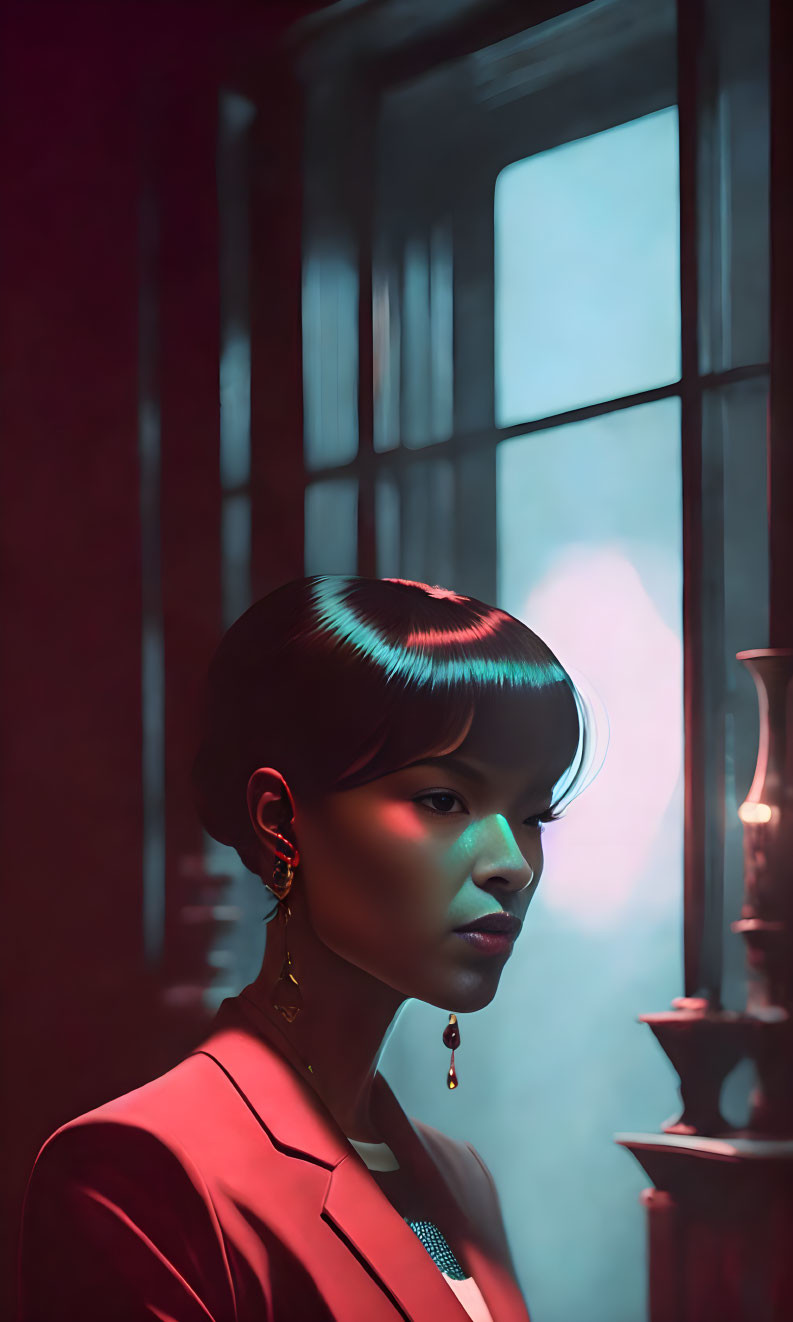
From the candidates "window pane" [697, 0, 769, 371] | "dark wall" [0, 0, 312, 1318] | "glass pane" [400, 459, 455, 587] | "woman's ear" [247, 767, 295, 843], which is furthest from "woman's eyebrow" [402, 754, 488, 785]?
"window pane" [697, 0, 769, 371]

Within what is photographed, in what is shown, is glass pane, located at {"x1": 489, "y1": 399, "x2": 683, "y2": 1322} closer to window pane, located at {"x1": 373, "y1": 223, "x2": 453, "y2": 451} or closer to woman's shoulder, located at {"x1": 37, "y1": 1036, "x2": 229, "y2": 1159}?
window pane, located at {"x1": 373, "y1": 223, "x2": 453, "y2": 451}

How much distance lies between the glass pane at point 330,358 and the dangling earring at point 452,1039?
2.30 ft

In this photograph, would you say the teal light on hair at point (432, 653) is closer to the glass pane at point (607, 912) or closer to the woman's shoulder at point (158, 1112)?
the glass pane at point (607, 912)

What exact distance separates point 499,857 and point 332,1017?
261mm

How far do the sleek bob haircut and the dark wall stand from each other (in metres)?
0.11

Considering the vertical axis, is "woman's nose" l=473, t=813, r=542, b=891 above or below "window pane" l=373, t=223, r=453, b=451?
below

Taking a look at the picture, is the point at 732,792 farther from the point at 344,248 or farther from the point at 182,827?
the point at 344,248

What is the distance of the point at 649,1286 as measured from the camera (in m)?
1.41

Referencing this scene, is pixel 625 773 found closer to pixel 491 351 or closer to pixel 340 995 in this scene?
pixel 340 995

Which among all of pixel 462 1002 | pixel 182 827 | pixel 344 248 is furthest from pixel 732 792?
pixel 344 248

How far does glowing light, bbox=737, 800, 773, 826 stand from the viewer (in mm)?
1409

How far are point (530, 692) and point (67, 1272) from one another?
79 centimetres

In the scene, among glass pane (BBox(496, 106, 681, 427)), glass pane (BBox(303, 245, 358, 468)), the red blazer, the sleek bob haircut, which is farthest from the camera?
glass pane (BBox(303, 245, 358, 468))

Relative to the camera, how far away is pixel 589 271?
150 centimetres
